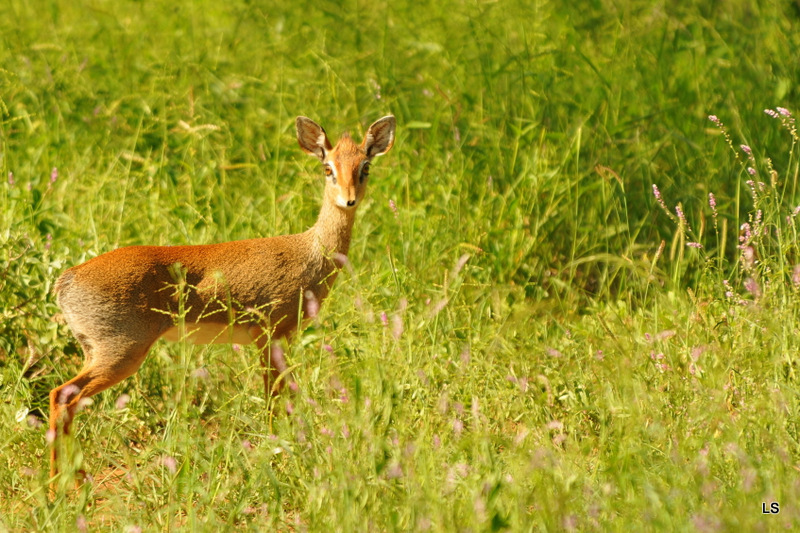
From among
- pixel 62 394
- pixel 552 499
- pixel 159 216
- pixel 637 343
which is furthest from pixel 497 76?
pixel 552 499

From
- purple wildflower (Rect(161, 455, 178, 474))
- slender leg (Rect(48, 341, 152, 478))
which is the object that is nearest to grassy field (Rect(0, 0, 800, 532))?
purple wildflower (Rect(161, 455, 178, 474))

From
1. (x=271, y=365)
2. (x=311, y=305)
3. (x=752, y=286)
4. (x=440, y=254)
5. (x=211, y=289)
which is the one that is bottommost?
(x=271, y=365)

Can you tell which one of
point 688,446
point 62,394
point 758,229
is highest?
point 758,229

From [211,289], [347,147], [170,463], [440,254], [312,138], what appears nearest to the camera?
[170,463]

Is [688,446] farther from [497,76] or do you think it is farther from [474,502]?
[497,76]

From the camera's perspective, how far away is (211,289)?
4.43 meters

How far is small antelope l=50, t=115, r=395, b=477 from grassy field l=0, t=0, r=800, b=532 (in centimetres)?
17

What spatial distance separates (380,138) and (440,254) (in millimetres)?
648

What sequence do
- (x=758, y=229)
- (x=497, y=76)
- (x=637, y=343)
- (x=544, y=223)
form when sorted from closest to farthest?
(x=758, y=229) < (x=637, y=343) < (x=544, y=223) < (x=497, y=76)

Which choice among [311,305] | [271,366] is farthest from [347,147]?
[271,366]

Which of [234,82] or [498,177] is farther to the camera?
→ [234,82]

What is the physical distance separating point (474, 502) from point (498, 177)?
2982 millimetres

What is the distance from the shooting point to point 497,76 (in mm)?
6547

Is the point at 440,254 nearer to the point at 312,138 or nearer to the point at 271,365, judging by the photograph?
the point at 312,138
